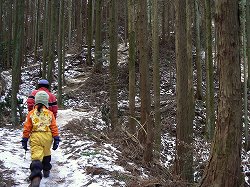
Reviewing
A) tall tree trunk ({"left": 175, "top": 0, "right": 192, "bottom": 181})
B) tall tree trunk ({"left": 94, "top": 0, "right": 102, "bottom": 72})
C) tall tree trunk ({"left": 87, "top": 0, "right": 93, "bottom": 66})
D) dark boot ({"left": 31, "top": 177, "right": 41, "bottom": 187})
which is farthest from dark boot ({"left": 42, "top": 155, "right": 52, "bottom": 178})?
tall tree trunk ({"left": 87, "top": 0, "right": 93, "bottom": 66})

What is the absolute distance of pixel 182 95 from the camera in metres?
6.74

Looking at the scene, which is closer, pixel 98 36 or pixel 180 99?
pixel 180 99

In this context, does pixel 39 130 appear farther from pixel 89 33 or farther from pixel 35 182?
pixel 89 33

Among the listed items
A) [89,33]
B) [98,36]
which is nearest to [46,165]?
[98,36]

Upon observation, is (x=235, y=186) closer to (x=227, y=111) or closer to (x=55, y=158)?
(x=227, y=111)

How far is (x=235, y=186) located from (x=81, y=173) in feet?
9.23

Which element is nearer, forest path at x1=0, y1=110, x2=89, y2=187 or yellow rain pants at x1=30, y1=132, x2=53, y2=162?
yellow rain pants at x1=30, y1=132, x2=53, y2=162

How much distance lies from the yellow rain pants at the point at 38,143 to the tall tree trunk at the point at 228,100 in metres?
2.60

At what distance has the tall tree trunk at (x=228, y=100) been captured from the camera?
4469 mm

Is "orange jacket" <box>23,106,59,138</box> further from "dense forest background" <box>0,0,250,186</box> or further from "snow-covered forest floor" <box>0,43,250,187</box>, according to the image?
"dense forest background" <box>0,0,250,186</box>

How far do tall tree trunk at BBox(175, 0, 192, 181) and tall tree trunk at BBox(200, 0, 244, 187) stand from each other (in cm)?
196

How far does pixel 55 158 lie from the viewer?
7.30 meters

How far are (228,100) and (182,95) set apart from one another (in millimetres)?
2258

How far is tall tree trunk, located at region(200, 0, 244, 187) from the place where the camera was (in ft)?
14.7
